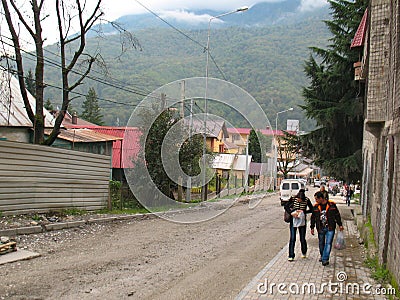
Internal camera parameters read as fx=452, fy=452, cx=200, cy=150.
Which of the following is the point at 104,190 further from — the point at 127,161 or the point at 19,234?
Answer: the point at 19,234

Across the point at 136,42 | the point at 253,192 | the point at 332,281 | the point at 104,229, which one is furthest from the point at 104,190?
the point at 253,192

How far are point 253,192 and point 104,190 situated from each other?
76.9 feet

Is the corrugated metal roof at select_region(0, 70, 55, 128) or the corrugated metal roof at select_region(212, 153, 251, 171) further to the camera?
the corrugated metal roof at select_region(212, 153, 251, 171)

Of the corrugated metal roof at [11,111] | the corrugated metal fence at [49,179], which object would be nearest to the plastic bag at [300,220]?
the corrugated metal fence at [49,179]

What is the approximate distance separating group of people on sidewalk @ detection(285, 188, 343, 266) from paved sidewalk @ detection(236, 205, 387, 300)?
1.23ft

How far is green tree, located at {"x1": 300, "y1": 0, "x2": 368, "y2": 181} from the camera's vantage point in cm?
2494

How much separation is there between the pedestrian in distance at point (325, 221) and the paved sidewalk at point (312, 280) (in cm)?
35

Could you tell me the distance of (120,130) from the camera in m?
38.2

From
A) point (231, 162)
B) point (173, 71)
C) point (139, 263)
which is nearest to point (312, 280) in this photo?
point (139, 263)

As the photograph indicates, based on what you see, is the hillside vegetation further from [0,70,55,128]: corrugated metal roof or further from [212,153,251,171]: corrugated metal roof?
[212,153,251,171]: corrugated metal roof

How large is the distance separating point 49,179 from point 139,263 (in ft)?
23.9

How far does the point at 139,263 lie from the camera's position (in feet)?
30.6

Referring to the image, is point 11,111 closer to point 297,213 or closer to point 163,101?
point 163,101

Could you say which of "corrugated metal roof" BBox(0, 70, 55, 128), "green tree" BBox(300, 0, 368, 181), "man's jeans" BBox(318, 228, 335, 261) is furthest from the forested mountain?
"man's jeans" BBox(318, 228, 335, 261)
